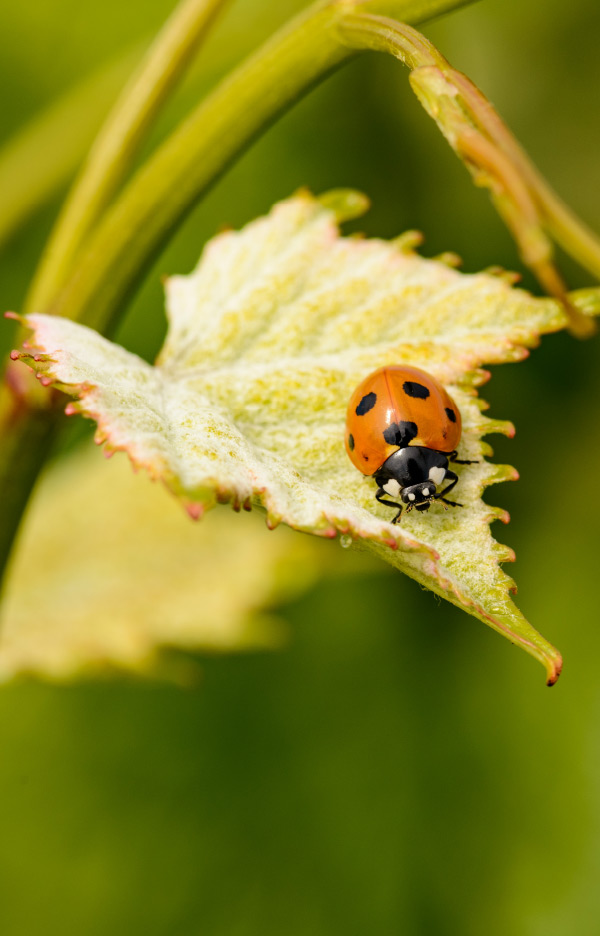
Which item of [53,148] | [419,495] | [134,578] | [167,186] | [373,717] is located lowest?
[373,717]

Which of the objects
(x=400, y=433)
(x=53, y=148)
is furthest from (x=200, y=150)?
(x=53, y=148)

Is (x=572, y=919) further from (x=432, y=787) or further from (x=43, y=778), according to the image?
(x=43, y=778)

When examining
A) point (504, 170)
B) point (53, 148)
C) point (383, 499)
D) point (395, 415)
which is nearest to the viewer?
point (504, 170)

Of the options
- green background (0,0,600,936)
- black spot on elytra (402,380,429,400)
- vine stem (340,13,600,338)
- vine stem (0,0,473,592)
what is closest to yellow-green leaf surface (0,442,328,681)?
green background (0,0,600,936)

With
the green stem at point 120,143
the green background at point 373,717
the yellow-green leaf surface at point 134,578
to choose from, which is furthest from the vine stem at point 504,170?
the green background at point 373,717

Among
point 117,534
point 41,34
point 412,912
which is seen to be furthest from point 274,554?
point 41,34

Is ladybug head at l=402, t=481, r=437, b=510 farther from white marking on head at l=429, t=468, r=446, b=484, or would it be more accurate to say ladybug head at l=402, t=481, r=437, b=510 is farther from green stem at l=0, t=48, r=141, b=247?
green stem at l=0, t=48, r=141, b=247

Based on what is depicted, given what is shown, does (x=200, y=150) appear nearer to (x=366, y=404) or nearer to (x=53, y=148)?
(x=366, y=404)

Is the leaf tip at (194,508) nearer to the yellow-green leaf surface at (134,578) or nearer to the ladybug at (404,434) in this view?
the ladybug at (404,434)
